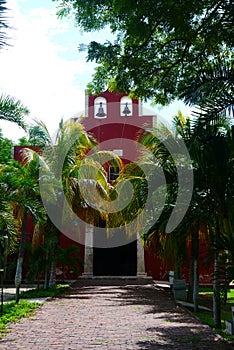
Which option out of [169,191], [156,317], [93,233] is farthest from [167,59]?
[93,233]

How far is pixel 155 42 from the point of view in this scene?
8.01m

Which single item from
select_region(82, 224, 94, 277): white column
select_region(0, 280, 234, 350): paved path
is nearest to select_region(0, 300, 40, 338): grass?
select_region(0, 280, 234, 350): paved path

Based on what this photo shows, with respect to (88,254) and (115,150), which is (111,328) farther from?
(115,150)

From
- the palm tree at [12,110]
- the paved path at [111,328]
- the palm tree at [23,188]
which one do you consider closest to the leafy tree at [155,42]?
the palm tree at [12,110]

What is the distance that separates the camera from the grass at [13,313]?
28.5 ft

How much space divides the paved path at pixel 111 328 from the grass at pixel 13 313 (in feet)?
0.56

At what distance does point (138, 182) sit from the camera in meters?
13.8

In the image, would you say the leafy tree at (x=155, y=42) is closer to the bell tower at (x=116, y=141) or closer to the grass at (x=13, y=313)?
the grass at (x=13, y=313)

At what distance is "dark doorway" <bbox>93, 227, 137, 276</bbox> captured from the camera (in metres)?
24.5

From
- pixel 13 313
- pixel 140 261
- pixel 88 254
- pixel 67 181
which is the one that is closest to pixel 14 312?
pixel 13 313

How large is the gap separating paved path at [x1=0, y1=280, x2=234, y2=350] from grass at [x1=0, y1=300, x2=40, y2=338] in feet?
0.56

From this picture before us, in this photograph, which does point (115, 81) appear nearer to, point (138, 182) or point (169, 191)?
point (169, 191)

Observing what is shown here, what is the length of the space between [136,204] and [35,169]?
336cm

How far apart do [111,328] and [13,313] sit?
2717 mm
